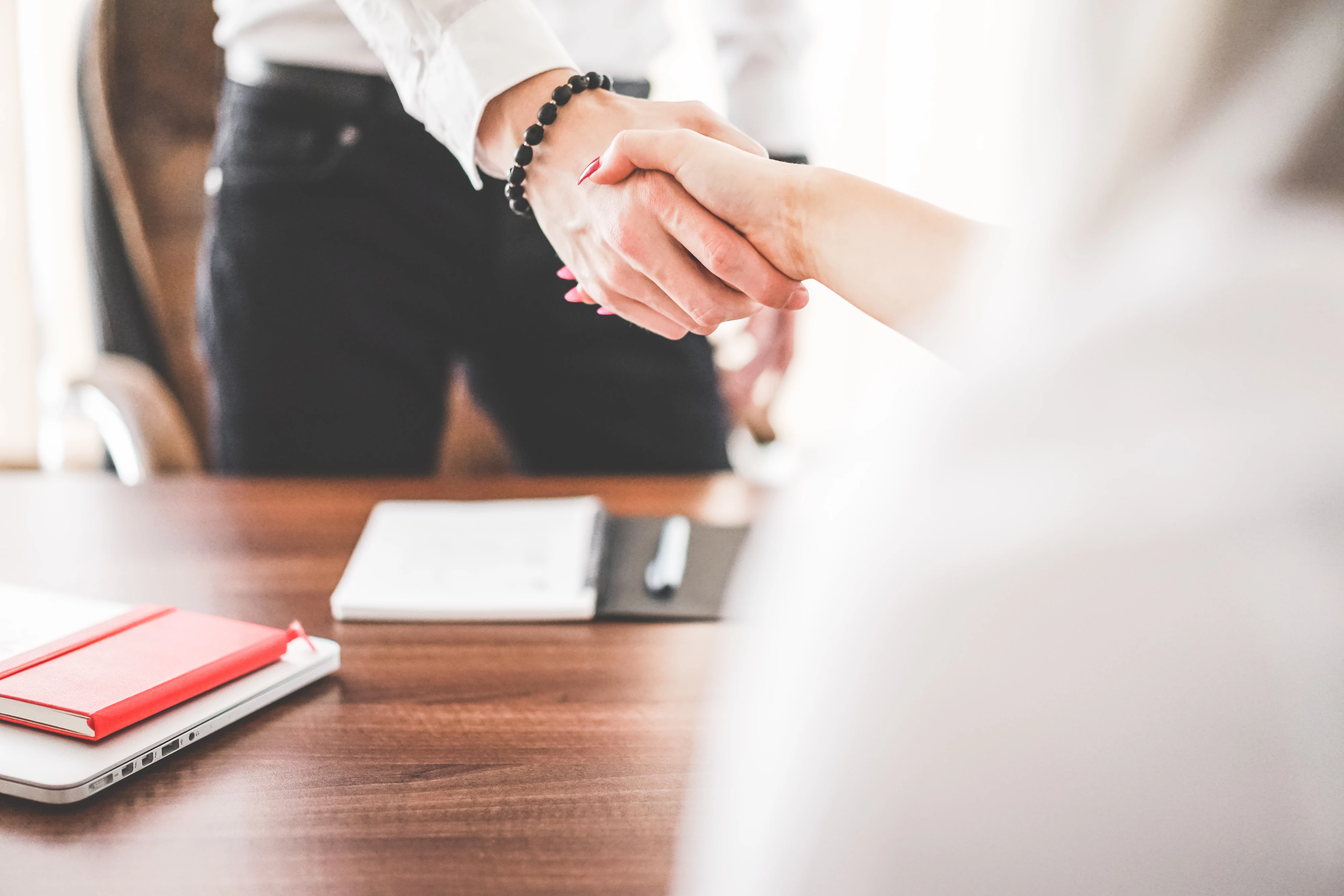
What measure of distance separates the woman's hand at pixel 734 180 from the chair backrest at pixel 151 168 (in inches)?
47.6

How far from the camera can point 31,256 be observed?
6.86ft

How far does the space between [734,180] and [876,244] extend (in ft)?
0.42

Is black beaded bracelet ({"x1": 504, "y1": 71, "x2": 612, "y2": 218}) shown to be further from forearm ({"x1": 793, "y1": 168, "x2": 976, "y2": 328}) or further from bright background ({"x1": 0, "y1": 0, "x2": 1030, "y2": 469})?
bright background ({"x1": 0, "y1": 0, "x2": 1030, "y2": 469})

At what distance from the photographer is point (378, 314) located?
1034 mm

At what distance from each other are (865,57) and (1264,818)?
6.55 ft

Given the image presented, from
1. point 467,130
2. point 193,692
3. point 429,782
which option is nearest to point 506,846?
point 429,782

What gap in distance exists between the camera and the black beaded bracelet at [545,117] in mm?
743

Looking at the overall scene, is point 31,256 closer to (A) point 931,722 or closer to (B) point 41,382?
(B) point 41,382

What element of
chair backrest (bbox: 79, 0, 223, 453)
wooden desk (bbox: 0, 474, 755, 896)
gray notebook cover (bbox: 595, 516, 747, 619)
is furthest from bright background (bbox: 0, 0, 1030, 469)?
wooden desk (bbox: 0, 474, 755, 896)

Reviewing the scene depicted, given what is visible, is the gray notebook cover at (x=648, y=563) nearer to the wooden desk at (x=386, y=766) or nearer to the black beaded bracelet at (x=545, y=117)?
the wooden desk at (x=386, y=766)

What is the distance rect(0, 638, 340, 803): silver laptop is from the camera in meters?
0.46

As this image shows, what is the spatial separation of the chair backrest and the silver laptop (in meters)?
1.30

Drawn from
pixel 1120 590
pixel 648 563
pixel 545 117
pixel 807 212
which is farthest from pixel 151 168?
pixel 1120 590

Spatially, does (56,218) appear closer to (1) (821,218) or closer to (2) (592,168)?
(2) (592,168)
